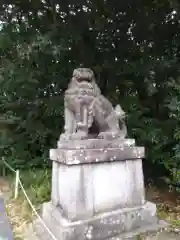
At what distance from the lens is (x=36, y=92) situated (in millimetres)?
5270

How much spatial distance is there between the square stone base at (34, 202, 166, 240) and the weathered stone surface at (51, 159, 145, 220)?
8 centimetres

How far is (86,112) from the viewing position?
9.70ft

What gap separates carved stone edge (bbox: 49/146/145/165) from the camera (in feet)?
8.68

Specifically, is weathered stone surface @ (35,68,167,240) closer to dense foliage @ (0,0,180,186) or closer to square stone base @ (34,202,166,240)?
square stone base @ (34,202,166,240)

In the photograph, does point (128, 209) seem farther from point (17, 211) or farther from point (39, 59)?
point (39, 59)

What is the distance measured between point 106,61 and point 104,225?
3166mm

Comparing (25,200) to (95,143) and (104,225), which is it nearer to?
(104,225)

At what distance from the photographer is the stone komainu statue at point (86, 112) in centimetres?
295

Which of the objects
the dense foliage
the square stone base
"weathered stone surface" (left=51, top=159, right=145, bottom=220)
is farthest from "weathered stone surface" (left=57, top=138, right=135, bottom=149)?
the dense foliage

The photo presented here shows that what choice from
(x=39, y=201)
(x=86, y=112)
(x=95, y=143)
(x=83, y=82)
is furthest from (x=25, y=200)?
(x=83, y=82)

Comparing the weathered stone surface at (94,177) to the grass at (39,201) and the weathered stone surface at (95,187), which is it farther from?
the grass at (39,201)

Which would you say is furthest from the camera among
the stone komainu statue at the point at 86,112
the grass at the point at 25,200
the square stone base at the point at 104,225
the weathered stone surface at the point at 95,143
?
the grass at the point at 25,200

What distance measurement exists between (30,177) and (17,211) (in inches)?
52.8

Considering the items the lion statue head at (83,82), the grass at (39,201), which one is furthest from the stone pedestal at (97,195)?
the lion statue head at (83,82)
